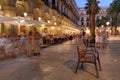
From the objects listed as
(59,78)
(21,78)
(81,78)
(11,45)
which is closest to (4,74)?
(21,78)

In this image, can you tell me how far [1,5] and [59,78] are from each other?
54.2ft

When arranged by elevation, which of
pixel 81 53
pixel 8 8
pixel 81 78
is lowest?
pixel 81 78

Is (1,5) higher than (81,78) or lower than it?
higher

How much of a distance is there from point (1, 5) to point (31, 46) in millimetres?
9139

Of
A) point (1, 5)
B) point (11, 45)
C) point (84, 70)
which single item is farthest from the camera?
point (1, 5)

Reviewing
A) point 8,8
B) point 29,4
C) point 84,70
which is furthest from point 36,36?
point 29,4

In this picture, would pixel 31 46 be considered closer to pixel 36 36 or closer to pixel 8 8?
pixel 36 36

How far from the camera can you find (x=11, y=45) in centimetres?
1584

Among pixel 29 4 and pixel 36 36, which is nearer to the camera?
pixel 36 36

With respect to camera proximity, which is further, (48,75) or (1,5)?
(1,5)

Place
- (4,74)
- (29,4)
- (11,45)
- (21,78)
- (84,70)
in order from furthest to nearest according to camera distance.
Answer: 1. (29,4)
2. (11,45)
3. (84,70)
4. (4,74)
5. (21,78)

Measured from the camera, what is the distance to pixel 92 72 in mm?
9969

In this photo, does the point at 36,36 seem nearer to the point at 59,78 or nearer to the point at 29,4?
the point at 59,78

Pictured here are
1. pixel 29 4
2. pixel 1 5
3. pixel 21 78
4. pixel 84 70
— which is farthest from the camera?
pixel 29 4
